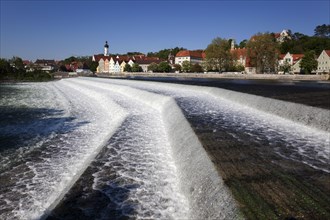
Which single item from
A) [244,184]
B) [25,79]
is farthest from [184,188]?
[25,79]

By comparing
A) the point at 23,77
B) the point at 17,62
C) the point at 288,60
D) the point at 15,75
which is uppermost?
the point at 17,62

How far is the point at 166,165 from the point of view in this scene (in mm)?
7770

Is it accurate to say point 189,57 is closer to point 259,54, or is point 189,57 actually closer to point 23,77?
point 259,54

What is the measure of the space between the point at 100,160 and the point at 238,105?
1080 centimetres

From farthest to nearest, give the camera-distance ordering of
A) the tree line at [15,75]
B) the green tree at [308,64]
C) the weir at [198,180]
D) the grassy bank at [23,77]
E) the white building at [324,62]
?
the white building at [324,62], the green tree at [308,64], the tree line at [15,75], the grassy bank at [23,77], the weir at [198,180]

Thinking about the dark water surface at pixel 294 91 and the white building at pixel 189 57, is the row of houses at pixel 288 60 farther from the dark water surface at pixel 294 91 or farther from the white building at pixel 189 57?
the dark water surface at pixel 294 91

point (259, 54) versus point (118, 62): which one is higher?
point (118, 62)

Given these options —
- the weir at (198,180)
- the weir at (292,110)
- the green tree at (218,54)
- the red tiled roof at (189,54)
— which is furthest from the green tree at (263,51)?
the weir at (198,180)

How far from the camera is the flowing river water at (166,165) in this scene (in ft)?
17.5

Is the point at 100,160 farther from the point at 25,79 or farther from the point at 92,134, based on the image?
the point at 25,79

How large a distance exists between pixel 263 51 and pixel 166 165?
7167 centimetres

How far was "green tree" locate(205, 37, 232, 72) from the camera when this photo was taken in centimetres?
8543

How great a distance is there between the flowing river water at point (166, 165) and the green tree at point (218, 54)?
73.4 m

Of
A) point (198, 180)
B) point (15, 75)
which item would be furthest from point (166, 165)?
point (15, 75)
